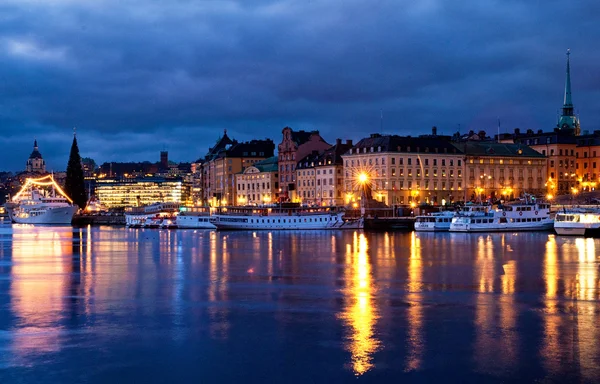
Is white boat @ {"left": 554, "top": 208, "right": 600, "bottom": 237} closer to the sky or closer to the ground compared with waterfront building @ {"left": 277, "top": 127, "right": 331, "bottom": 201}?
closer to the ground

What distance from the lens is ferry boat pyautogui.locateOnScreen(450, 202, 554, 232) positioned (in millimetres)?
81438

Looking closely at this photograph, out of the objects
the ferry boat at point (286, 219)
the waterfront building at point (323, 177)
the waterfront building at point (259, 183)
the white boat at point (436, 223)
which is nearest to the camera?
the white boat at point (436, 223)

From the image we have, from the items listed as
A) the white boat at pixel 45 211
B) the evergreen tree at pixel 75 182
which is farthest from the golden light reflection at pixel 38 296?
the evergreen tree at pixel 75 182

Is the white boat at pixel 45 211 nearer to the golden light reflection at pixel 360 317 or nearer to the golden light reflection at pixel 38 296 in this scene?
the golden light reflection at pixel 38 296

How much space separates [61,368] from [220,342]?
15.0 feet

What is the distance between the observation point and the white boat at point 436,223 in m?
84.1

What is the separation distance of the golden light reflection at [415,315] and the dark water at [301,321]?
61mm

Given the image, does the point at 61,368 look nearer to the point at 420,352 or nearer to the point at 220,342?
the point at 220,342

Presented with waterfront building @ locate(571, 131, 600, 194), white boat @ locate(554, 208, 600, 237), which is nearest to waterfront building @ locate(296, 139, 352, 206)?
waterfront building @ locate(571, 131, 600, 194)

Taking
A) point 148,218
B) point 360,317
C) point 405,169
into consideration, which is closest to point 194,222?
point 148,218

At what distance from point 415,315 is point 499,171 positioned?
99.7m

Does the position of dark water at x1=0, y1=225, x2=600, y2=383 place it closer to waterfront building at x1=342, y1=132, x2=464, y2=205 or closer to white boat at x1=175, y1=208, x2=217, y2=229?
white boat at x1=175, y1=208, x2=217, y2=229

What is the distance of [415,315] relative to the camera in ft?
84.1

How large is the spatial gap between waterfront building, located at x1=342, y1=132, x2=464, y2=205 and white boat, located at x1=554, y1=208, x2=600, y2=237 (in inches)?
1504
